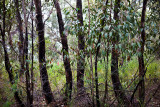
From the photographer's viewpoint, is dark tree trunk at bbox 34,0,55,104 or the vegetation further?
dark tree trunk at bbox 34,0,55,104

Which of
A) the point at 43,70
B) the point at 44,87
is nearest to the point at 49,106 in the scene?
the point at 44,87

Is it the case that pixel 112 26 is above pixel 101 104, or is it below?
above

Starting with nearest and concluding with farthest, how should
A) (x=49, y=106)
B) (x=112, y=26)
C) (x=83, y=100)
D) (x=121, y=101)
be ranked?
(x=112, y=26) < (x=121, y=101) < (x=83, y=100) < (x=49, y=106)

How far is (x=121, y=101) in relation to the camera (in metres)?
2.76

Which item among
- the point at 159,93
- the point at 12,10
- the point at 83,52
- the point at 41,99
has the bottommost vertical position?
the point at 41,99

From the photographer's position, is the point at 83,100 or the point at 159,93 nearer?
the point at 83,100

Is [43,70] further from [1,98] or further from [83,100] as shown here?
[1,98]

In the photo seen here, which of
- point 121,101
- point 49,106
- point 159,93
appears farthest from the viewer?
point 159,93

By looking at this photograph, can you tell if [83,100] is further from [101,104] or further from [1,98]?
[1,98]

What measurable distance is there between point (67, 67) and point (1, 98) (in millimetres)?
1944

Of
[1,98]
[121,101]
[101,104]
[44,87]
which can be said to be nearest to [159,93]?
[121,101]

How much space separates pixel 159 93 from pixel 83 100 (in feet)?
A: 6.68

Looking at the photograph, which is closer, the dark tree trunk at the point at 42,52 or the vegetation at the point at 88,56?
the vegetation at the point at 88,56

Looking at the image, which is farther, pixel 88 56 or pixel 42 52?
pixel 42 52
